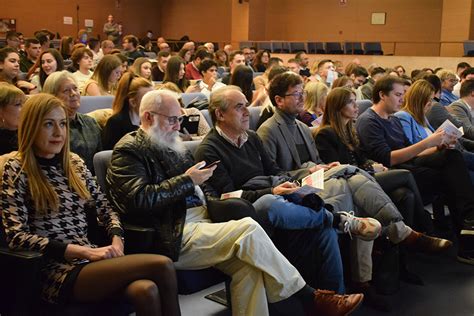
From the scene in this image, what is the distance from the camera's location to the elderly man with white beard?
2.58 metres

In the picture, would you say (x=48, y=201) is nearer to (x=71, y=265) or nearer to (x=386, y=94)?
(x=71, y=265)

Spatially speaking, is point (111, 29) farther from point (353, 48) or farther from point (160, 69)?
point (160, 69)

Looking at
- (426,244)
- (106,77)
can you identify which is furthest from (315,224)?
(106,77)

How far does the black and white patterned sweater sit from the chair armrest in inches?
2.8

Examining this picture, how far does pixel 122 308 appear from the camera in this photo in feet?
7.54

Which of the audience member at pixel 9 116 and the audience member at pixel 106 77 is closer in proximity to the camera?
the audience member at pixel 9 116

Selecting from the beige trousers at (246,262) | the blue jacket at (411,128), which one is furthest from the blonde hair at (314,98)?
the beige trousers at (246,262)

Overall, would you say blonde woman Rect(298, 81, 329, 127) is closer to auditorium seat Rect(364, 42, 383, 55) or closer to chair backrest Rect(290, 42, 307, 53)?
auditorium seat Rect(364, 42, 383, 55)

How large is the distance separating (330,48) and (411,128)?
12.4 metres

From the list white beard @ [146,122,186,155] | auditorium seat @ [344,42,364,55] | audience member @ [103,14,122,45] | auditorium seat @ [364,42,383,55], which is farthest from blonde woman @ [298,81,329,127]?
audience member @ [103,14,122,45]

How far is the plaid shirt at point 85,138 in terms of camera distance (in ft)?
11.8

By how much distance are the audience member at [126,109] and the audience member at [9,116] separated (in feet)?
2.68

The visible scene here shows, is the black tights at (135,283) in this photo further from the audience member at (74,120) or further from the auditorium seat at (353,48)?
the auditorium seat at (353,48)

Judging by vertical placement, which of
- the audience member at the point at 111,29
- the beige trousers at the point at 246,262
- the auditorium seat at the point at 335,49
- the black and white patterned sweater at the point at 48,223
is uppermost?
the audience member at the point at 111,29
